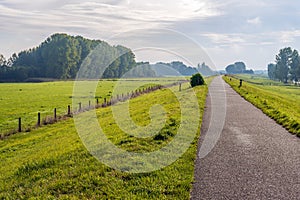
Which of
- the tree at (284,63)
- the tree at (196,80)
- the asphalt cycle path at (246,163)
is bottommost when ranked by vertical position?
the asphalt cycle path at (246,163)

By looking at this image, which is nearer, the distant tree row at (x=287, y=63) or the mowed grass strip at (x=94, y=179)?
the mowed grass strip at (x=94, y=179)

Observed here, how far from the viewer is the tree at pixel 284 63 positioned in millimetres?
131500

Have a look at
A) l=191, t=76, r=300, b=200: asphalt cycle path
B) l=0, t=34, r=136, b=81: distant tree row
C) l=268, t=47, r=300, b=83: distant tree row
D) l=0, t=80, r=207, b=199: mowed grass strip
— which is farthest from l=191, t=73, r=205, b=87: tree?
l=268, t=47, r=300, b=83: distant tree row

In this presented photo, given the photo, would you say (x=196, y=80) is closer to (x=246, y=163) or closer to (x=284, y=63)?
(x=246, y=163)

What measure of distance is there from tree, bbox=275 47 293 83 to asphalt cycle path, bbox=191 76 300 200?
128m

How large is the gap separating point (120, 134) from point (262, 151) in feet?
16.8

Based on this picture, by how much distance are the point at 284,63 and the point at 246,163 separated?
444ft

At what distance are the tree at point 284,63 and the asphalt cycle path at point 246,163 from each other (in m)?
128

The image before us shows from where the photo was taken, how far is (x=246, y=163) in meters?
8.11

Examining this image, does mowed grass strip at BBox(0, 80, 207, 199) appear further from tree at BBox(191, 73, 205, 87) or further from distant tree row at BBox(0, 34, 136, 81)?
distant tree row at BBox(0, 34, 136, 81)

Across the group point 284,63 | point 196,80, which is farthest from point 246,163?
point 284,63

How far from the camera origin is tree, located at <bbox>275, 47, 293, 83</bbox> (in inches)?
5177

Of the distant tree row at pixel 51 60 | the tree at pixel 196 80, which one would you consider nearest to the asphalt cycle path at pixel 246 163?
the tree at pixel 196 80

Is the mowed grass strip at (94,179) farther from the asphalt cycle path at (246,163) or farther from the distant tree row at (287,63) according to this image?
the distant tree row at (287,63)
